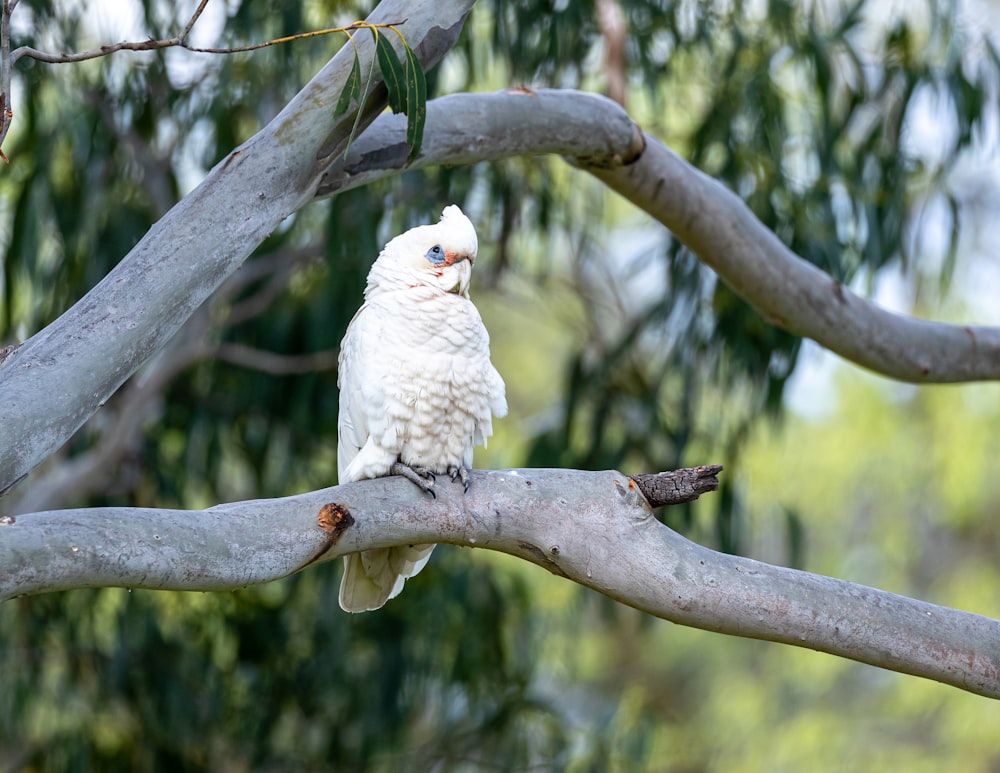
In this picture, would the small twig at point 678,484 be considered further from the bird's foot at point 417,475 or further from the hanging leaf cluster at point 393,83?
the hanging leaf cluster at point 393,83

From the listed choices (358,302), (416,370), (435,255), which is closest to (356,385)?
(416,370)

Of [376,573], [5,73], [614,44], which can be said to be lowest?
[376,573]

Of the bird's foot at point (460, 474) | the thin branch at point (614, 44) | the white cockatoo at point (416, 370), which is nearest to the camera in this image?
the bird's foot at point (460, 474)

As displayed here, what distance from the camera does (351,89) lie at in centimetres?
142

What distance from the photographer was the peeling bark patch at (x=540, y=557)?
147cm

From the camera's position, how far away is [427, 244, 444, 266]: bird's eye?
178 centimetres

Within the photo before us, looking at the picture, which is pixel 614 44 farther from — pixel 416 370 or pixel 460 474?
pixel 460 474

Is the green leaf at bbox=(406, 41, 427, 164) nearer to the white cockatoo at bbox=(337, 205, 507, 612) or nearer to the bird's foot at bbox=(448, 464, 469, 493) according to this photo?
the white cockatoo at bbox=(337, 205, 507, 612)

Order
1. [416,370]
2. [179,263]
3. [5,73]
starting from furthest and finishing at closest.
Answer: [416,370]
[179,263]
[5,73]

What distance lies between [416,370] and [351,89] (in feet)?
1.55

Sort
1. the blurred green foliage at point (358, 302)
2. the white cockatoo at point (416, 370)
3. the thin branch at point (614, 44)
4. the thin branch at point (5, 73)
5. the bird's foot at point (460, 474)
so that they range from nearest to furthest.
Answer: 1. the thin branch at point (5, 73)
2. the bird's foot at point (460, 474)
3. the white cockatoo at point (416, 370)
4. the blurred green foliage at point (358, 302)
5. the thin branch at point (614, 44)

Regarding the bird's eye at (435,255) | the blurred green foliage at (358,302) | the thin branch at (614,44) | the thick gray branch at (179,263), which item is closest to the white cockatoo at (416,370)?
the bird's eye at (435,255)

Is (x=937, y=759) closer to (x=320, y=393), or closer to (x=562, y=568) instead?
(x=320, y=393)

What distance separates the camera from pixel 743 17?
2.90 m
